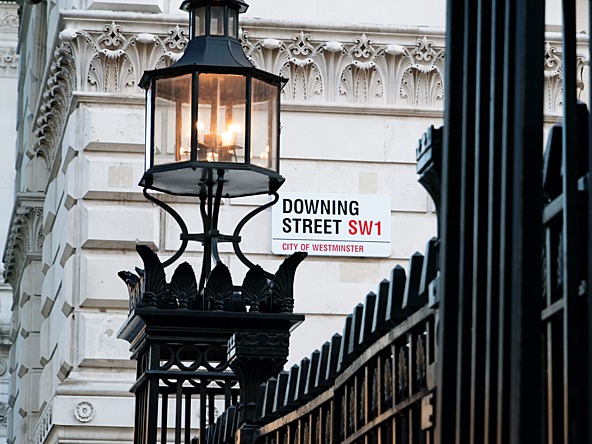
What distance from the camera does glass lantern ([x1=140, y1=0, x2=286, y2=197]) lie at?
7.88 meters

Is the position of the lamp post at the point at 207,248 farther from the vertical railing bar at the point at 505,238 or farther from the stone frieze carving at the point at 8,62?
the stone frieze carving at the point at 8,62

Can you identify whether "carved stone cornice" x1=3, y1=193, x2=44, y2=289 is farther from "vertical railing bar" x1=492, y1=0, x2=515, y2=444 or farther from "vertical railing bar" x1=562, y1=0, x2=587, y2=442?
"vertical railing bar" x1=562, y1=0, x2=587, y2=442

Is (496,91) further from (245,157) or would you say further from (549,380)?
(245,157)

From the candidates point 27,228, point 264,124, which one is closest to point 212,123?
point 264,124

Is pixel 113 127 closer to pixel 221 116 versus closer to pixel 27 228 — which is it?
pixel 221 116

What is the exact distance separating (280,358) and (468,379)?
10.8 ft

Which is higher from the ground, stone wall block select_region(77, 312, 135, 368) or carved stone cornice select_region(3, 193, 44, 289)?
carved stone cornice select_region(3, 193, 44, 289)

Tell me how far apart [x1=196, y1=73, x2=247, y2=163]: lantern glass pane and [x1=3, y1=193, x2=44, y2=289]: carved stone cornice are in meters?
12.8

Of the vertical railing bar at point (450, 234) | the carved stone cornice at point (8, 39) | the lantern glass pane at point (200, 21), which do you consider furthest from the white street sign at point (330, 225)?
the carved stone cornice at point (8, 39)

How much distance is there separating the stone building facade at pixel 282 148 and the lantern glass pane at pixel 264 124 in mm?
6056

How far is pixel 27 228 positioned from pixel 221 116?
542 inches

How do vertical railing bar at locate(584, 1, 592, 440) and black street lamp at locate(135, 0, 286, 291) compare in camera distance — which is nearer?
vertical railing bar at locate(584, 1, 592, 440)

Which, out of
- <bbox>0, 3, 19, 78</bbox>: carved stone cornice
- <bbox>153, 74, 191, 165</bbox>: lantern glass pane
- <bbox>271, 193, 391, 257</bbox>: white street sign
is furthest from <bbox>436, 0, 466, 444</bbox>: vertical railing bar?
<bbox>0, 3, 19, 78</bbox>: carved stone cornice

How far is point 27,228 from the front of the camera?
21.7 metres
